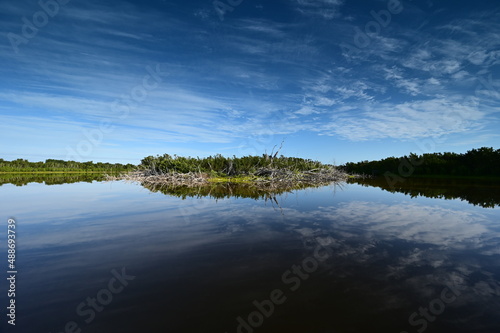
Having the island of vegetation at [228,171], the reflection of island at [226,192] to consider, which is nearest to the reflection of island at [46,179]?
the island of vegetation at [228,171]

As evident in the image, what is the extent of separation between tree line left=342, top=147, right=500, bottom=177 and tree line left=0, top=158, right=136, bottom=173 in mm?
76726

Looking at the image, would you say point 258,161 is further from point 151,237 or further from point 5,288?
point 5,288

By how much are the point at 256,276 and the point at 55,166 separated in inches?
4481

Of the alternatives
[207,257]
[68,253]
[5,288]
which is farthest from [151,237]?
[5,288]

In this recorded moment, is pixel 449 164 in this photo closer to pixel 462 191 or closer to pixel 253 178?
pixel 462 191

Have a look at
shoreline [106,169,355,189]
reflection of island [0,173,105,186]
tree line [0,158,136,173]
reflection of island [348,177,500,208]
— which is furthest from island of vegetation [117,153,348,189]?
tree line [0,158,136,173]

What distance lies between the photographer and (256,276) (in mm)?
4559

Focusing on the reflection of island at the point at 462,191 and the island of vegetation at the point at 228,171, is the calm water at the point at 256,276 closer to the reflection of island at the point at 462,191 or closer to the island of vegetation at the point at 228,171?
the reflection of island at the point at 462,191

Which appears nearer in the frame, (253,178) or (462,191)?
(462,191)

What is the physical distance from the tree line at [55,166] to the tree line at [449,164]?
7673cm

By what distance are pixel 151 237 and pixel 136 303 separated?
11.9ft

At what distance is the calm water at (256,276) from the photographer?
129 inches

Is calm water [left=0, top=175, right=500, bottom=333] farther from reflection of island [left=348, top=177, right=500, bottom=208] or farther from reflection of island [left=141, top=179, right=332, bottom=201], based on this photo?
reflection of island [left=141, top=179, right=332, bottom=201]

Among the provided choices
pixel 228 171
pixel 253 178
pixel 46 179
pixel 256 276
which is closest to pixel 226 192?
pixel 256 276
